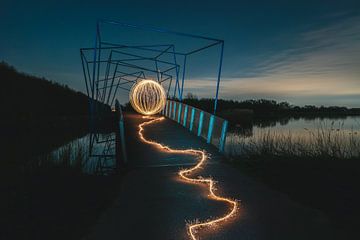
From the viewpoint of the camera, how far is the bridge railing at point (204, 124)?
811 cm

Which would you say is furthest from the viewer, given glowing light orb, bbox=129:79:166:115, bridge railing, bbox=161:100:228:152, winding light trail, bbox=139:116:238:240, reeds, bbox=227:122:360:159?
glowing light orb, bbox=129:79:166:115

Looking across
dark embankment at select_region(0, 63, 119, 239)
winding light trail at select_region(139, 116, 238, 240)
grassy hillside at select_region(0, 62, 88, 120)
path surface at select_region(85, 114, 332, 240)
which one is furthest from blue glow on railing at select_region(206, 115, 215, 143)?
grassy hillside at select_region(0, 62, 88, 120)

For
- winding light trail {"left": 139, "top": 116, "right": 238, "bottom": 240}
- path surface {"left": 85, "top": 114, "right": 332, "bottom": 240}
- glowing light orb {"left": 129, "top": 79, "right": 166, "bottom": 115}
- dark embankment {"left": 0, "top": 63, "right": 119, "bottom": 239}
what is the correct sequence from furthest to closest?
glowing light orb {"left": 129, "top": 79, "right": 166, "bottom": 115} → dark embankment {"left": 0, "top": 63, "right": 119, "bottom": 239} → winding light trail {"left": 139, "top": 116, "right": 238, "bottom": 240} → path surface {"left": 85, "top": 114, "right": 332, "bottom": 240}

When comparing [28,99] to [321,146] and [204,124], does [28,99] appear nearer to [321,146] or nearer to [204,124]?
[204,124]

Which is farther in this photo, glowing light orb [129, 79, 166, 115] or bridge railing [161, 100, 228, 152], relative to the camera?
glowing light orb [129, 79, 166, 115]

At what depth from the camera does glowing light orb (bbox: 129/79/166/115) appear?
14.9 m

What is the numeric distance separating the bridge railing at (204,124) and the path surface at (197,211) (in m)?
2.12

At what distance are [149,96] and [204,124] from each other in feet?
22.3

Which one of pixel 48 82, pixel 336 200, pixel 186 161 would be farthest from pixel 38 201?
pixel 48 82

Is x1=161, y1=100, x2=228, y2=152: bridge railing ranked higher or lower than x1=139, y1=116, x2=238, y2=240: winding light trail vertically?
higher

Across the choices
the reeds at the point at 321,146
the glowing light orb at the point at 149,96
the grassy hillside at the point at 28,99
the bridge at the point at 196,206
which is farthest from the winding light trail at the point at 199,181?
the grassy hillside at the point at 28,99

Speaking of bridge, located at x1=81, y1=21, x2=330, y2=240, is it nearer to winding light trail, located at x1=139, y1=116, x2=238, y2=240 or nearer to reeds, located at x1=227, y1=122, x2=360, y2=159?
winding light trail, located at x1=139, y1=116, x2=238, y2=240

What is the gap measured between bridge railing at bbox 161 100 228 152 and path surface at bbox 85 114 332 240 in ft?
6.95

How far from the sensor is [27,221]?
3.66 metres
